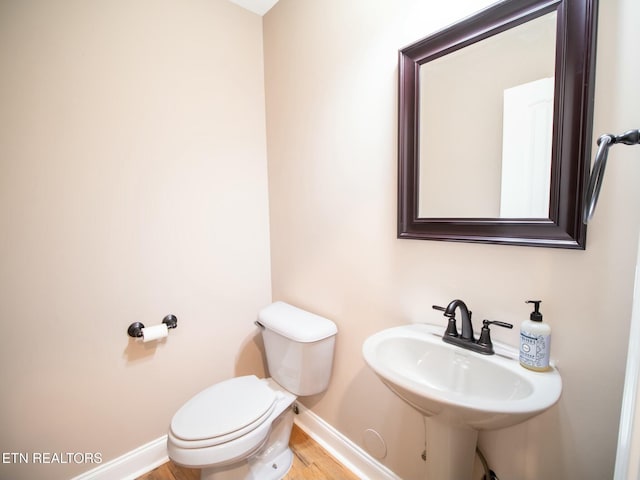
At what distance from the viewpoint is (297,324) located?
1382 millimetres

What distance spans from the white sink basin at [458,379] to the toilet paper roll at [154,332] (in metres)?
1.04

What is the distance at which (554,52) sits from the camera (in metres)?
0.75

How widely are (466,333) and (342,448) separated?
101cm

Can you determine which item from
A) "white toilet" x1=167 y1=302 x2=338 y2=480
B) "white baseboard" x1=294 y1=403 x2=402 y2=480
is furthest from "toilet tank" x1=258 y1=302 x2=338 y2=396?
"white baseboard" x1=294 y1=403 x2=402 y2=480

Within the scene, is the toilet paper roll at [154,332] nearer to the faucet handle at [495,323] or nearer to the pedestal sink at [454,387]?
the pedestal sink at [454,387]

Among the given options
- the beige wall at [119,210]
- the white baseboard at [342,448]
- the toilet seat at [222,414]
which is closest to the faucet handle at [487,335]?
the white baseboard at [342,448]

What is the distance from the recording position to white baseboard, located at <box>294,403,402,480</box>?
4.18ft

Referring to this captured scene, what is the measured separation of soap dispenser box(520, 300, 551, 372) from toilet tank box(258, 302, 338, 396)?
2.61ft

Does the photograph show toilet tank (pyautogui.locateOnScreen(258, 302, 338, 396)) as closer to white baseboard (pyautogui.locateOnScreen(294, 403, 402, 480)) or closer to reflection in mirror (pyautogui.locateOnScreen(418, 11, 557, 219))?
white baseboard (pyautogui.locateOnScreen(294, 403, 402, 480))

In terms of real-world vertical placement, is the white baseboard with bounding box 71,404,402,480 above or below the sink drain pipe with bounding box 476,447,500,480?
below

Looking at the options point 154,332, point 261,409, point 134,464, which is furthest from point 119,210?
point 134,464

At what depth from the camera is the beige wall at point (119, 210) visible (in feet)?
3.65

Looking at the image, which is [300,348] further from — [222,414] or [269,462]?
[269,462]

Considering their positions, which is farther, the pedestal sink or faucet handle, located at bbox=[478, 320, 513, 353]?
faucet handle, located at bbox=[478, 320, 513, 353]
